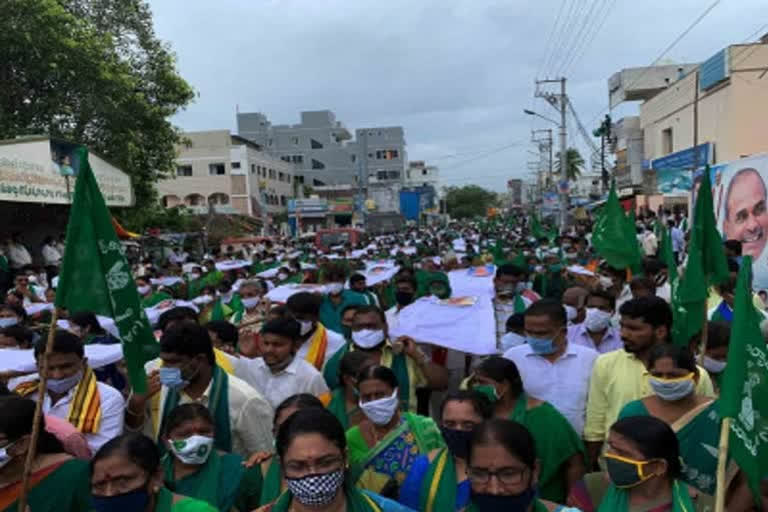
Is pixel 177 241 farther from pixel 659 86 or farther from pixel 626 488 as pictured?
pixel 659 86

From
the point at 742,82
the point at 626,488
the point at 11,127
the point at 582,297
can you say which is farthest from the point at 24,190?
the point at 742,82

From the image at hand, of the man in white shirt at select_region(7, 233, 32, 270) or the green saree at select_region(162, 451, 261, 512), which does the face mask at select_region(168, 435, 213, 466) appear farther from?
the man in white shirt at select_region(7, 233, 32, 270)

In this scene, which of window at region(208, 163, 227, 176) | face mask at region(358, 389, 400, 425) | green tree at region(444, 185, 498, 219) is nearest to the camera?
face mask at region(358, 389, 400, 425)

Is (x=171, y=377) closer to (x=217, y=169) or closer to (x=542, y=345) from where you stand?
(x=542, y=345)

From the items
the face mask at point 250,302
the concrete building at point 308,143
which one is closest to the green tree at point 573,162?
the concrete building at point 308,143

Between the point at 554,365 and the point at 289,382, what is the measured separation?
1583 mm

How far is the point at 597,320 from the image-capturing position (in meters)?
5.18

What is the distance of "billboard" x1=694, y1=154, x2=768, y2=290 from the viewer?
34.3ft

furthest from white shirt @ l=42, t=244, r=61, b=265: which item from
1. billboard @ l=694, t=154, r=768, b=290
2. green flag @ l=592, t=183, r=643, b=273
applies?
billboard @ l=694, t=154, r=768, b=290

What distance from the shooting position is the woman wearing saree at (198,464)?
2.92 m

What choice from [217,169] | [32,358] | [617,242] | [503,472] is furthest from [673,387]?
[217,169]

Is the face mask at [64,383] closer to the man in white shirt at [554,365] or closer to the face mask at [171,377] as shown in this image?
the face mask at [171,377]

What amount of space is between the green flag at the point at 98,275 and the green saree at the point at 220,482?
611 mm

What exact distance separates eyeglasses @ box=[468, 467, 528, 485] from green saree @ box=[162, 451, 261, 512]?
1161 mm
